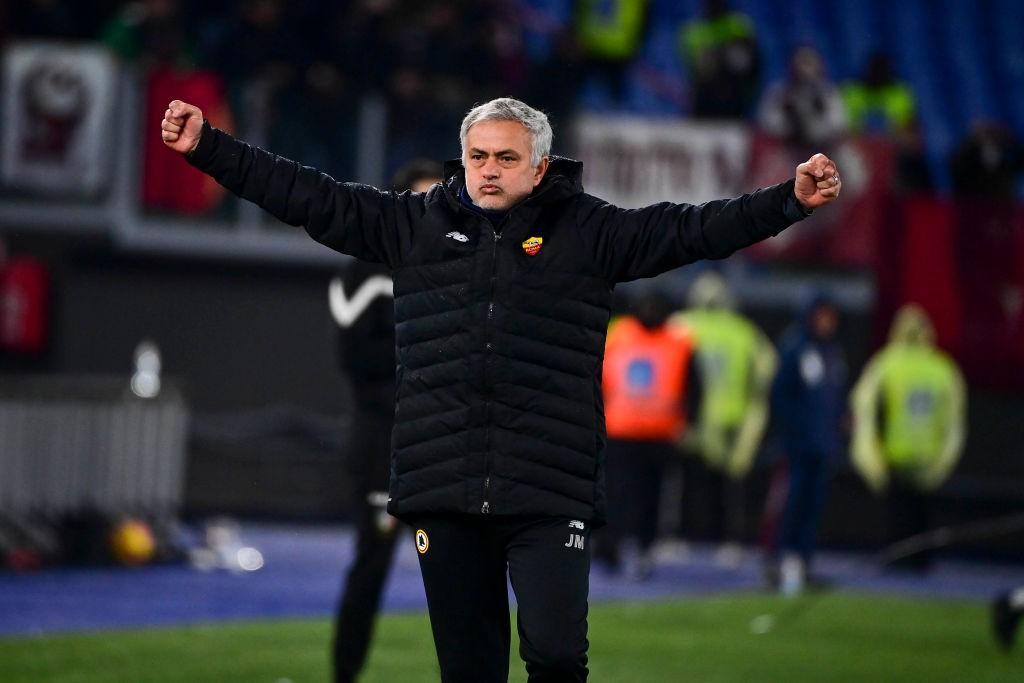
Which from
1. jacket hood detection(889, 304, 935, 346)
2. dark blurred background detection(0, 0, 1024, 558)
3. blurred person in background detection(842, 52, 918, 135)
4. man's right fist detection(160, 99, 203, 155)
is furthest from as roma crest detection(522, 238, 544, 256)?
blurred person in background detection(842, 52, 918, 135)

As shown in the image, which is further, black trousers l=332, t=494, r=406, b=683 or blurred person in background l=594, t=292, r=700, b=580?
blurred person in background l=594, t=292, r=700, b=580

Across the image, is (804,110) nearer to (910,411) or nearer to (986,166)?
(986,166)

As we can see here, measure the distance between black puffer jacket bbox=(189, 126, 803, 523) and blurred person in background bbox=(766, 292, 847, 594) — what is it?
9248mm

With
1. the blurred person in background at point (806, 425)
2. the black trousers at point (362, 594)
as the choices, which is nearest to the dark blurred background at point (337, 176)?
the blurred person in background at point (806, 425)

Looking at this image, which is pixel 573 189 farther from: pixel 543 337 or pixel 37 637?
Answer: pixel 37 637

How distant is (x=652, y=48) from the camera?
21375mm

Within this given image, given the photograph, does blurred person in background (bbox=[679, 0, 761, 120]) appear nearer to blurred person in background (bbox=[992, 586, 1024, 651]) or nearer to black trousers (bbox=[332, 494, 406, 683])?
blurred person in background (bbox=[992, 586, 1024, 651])

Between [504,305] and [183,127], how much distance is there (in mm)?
1032

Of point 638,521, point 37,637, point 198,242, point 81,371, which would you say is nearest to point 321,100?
point 198,242

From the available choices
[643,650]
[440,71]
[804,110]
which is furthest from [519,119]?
[804,110]

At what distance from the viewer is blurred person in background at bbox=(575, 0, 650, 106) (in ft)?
66.0

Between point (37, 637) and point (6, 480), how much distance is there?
163 inches

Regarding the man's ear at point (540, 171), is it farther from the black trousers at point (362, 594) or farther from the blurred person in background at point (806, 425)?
the blurred person in background at point (806, 425)

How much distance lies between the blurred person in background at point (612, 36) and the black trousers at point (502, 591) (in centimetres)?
1478
